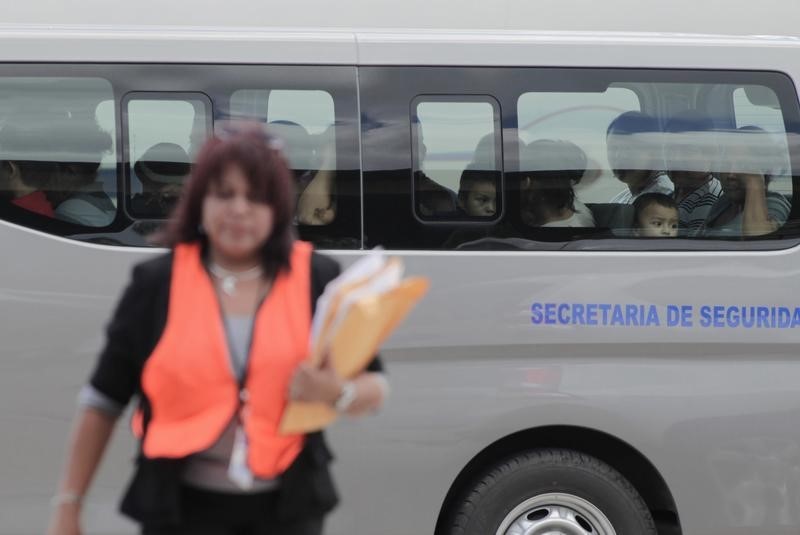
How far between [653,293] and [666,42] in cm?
94

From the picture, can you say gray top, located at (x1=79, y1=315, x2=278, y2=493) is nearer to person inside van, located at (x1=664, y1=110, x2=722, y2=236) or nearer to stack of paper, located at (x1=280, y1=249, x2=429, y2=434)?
stack of paper, located at (x1=280, y1=249, x2=429, y2=434)

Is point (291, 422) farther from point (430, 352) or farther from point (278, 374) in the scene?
point (430, 352)

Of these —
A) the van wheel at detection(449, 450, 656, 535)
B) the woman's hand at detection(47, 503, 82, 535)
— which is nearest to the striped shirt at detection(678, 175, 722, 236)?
the van wheel at detection(449, 450, 656, 535)

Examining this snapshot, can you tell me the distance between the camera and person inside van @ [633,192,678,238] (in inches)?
156

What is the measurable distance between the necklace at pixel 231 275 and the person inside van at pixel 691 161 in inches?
89.2

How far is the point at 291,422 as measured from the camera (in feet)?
6.51

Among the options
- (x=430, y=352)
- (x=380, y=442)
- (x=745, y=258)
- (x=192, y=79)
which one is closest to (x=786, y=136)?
(x=745, y=258)

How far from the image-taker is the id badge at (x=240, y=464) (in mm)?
1994

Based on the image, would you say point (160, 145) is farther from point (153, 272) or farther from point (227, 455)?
point (227, 455)

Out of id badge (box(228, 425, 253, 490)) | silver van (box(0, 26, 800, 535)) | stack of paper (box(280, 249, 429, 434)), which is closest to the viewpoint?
stack of paper (box(280, 249, 429, 434))

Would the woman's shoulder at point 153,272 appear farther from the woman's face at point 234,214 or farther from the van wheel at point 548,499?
the van wheel at point 548,499

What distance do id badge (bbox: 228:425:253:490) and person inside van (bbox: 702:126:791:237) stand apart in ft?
8.08

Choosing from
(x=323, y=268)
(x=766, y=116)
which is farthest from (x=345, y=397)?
(x=766, y=116)

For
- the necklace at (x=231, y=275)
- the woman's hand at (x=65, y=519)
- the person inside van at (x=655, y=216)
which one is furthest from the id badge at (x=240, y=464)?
the person inside van at (x=655, y=216)
